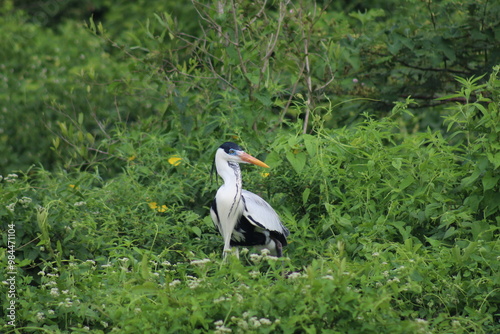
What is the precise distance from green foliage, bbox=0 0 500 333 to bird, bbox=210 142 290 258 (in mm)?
209

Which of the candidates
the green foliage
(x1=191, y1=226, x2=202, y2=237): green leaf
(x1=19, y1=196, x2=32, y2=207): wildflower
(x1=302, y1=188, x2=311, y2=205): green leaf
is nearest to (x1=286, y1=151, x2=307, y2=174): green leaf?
the green foliage

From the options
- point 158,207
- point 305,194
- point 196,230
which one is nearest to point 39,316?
point 196,230

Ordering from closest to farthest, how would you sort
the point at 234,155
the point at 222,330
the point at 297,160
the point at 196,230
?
the point at 222,330, the point at 234,155, the point at 297,160, the point at 196,230

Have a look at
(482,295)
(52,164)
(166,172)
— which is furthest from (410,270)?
(52,164)

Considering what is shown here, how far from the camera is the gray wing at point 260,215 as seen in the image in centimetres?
439

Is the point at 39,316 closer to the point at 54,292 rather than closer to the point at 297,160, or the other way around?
the point at 54,292

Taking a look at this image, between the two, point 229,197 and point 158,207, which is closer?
point 229,197

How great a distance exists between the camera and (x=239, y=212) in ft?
14.4

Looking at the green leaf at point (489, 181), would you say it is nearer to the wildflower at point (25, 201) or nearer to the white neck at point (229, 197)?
the white neck at point (229, 197)

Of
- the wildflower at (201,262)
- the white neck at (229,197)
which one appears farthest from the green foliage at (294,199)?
the white neck at (229,197)

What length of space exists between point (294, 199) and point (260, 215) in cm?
63

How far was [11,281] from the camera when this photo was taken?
13.1 feet

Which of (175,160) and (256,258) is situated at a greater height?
(256,258)

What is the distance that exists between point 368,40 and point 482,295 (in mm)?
2941
